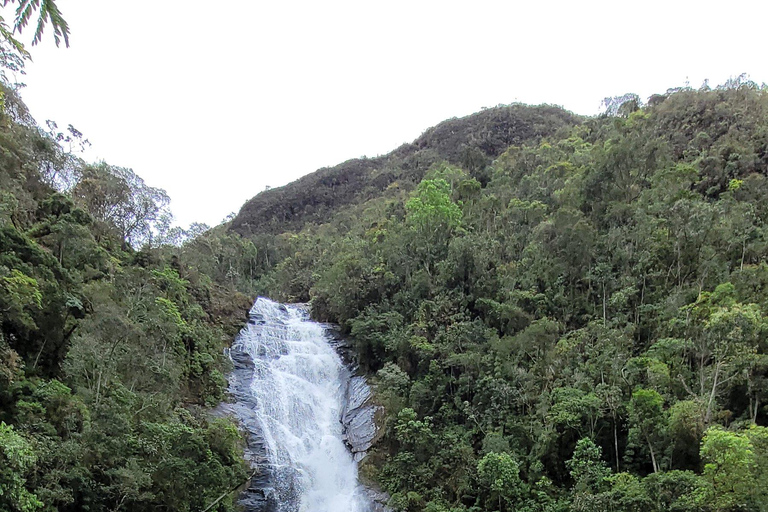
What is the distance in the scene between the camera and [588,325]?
15.6 meters

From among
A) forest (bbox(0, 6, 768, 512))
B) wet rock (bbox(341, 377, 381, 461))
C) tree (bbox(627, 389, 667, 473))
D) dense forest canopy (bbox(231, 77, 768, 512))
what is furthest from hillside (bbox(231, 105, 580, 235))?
tree (bbox(627, 389, 667, 473))

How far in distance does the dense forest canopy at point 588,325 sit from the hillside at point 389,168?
89.6 ft

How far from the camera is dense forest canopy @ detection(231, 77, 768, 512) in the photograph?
410 inches

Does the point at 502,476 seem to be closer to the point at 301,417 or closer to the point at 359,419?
the point at 359,419

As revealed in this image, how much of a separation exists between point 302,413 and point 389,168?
49032mm

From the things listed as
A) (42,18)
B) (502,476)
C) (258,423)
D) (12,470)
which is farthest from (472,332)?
(42,18)

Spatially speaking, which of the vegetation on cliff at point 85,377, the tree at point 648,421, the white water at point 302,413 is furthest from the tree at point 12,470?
the tree at point 648,421

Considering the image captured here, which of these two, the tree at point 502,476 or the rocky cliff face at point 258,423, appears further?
the rocky cliff face at point 258,423

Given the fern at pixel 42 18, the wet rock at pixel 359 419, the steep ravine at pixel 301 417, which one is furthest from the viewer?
the wet rock at pixel 359 419

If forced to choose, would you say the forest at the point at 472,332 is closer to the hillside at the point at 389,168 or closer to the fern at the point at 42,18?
the fern at the point at 42,18

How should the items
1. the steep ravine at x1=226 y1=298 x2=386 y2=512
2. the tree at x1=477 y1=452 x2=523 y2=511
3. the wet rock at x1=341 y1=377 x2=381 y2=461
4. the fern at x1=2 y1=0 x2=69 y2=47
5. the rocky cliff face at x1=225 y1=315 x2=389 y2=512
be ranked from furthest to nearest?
the wet rock at x1=341 y1=377 x2=381 y2=461 → the steep ravine at x1=226 y1=298 x2=386 y2=512 → the rocky cliff face at x1=225 y1=315 x2=389 y2=512 → the tree at x1=477 y1=452 x2=523 y2=511 → the fern at x1=2 y1=0 x2=69 y2=47

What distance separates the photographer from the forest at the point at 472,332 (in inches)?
389

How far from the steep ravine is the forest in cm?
102

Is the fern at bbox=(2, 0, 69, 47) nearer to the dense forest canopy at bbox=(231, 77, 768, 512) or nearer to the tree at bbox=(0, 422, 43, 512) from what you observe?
the tree at bbox=(0, 422, 43, 512)
